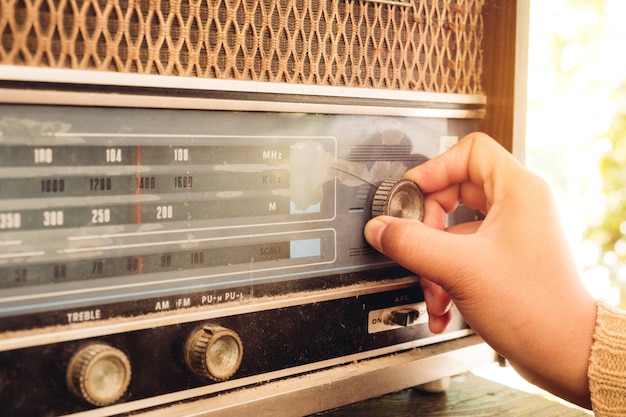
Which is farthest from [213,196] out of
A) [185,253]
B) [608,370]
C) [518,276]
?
[608,370]

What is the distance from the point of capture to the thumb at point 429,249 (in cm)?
76

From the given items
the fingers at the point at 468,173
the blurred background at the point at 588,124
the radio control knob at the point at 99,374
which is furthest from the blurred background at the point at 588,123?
the radio control knob at the point at 99,374

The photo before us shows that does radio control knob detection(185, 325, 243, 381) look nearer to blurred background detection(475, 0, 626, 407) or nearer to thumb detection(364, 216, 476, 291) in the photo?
thumb detection(364, 216, 476, 291)

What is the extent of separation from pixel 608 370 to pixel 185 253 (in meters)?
0.53

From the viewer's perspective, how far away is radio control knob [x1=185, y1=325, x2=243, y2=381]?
68 centimetres

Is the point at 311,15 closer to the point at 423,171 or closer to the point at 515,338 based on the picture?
the point at 423,171

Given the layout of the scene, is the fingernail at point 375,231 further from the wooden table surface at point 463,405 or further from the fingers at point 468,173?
the wooden table surface at point 463,405

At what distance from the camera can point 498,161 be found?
34.1 inches

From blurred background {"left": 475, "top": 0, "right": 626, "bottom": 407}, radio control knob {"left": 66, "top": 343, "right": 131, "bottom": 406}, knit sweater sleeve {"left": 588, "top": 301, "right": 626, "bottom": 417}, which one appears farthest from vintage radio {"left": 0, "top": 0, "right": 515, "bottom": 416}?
blurred background {"left": 475, "top": 0, "right": 626, "bottom": 407}

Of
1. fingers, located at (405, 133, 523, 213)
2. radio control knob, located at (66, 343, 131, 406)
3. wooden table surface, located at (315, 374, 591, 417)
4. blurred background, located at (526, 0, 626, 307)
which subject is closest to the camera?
radio control knob, located at (66, 343, 131, 406)

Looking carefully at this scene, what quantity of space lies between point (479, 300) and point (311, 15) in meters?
0.41

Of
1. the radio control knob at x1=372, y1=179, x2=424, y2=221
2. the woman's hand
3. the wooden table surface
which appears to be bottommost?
the wooden table surface

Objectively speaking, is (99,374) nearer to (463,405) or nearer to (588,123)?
(463,405)

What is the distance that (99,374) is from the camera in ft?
2.04
